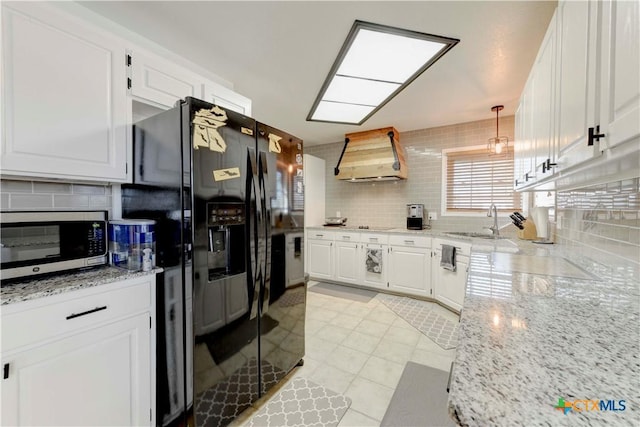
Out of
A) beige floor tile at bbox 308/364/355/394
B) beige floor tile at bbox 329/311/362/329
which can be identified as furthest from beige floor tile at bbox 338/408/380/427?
beige floor tile at bbox 329/311/362/329

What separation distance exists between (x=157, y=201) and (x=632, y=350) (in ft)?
6.13

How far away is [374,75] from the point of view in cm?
236

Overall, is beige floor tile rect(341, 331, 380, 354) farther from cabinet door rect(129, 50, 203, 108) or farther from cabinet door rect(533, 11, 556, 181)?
cabinet door rect(129, 50, 203, 108)

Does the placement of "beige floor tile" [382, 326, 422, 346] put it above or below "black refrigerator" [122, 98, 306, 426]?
below

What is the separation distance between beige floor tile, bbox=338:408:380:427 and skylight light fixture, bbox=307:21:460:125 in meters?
2.47

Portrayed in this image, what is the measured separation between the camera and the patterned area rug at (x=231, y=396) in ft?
4.35

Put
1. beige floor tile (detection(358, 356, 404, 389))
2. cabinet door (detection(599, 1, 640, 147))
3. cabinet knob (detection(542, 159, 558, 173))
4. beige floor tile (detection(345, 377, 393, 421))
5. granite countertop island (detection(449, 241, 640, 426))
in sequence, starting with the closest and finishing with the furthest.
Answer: granite countertop island (detection(449, 241, 640, 426))
cabinet door (detection(599, 1, 640, 147))
cabinet knob (detection(542, 159, 558, 173))
beige floor tile (detection(345, 377, 393, 421))
beige floor tile (detection(358, 356, 404, 389))

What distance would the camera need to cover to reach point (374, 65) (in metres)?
2.19

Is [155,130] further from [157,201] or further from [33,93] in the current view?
[33,93]

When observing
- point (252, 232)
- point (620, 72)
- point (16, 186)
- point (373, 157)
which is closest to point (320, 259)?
point (373, 157)

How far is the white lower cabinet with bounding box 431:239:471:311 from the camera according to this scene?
9.34 ft

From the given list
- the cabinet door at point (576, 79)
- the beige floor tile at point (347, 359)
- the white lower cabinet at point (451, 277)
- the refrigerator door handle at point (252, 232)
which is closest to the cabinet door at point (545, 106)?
the cabinet door at point (576, 79)

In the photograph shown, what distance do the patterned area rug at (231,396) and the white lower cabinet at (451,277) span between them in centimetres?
212

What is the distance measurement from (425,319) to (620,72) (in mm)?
2703
